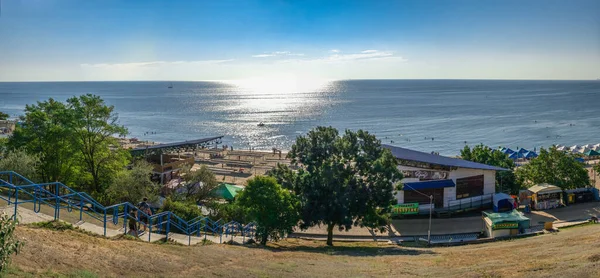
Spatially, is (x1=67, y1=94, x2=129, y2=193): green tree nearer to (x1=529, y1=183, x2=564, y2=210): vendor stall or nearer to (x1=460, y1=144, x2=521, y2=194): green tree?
(x1=460, y1=144, x2=521, y2=194): green tree

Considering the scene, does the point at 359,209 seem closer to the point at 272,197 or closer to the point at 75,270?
the point at 272,197

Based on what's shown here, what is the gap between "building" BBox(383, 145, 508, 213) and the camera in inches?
1348

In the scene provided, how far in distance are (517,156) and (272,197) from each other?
155 feet

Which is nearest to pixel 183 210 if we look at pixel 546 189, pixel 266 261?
pixel 266 261

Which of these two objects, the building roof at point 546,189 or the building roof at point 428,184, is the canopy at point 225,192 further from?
the building roof at point 546,189

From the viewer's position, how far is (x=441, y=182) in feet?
113

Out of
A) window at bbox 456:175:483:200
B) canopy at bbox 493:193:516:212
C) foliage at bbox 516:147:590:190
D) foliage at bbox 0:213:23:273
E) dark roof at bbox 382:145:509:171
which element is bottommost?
canopy at bbox 493:193:516:212

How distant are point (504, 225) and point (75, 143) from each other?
28.0m

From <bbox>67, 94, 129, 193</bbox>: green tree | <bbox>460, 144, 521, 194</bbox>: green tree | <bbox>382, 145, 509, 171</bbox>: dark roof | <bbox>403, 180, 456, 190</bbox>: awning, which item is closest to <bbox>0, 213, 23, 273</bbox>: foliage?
<bbox>67, 94, 129, 193</bbox>: green tree

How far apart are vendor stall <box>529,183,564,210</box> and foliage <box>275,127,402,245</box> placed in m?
15.8

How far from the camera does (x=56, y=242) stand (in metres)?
12.0

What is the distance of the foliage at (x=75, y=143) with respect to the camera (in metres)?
28.3

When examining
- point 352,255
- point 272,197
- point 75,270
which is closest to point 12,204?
point 75,270

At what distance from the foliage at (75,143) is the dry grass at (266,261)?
630 inches
